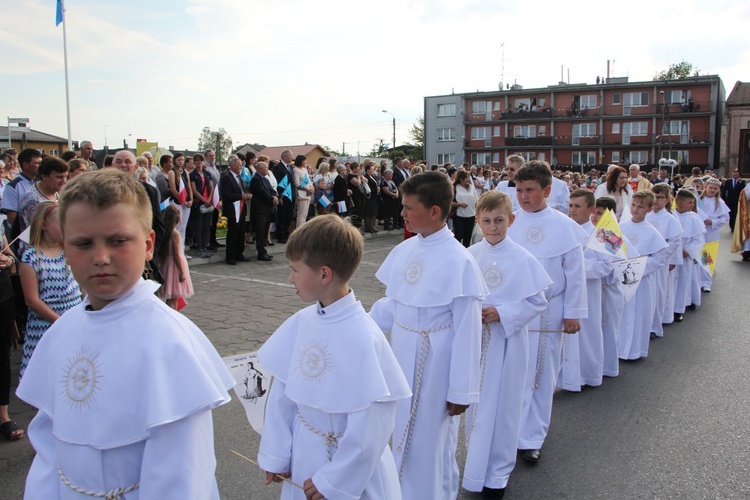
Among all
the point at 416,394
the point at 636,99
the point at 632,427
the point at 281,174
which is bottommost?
the point at 632,427

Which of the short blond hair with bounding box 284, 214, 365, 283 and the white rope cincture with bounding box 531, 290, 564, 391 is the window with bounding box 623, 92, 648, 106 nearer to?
the white rope cincture with bounding box 531, 290, 564, 391

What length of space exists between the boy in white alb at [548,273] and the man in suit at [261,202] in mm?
8532

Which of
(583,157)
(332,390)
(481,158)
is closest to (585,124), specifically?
(583,157)

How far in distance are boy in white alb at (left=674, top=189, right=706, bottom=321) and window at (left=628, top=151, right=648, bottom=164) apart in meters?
58.5

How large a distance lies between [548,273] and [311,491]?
312 centimetres

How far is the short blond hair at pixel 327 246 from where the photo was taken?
2.37 meters

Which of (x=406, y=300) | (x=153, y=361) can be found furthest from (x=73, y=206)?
(x=406, y=300)

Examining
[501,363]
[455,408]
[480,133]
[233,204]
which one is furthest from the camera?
[480,133]

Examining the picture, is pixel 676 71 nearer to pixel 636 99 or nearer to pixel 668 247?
pixel 636 99

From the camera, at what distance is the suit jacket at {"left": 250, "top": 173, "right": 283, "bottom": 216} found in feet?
41.5

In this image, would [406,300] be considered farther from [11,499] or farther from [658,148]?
[658,148]

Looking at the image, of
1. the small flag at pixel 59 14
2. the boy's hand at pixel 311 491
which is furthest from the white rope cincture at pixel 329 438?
the small flag at pixel 59 14

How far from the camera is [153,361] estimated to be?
1787 millimetres

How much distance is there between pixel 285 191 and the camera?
45.3 feet
